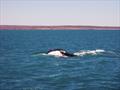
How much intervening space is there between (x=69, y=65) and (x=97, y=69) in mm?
4258

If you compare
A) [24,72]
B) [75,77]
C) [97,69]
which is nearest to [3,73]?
[24,72]

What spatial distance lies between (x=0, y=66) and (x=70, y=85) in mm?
13667

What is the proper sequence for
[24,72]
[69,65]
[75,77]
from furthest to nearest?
[69,65] → [24,72] → [75,77]

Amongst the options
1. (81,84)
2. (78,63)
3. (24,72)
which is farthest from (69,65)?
(81,84)

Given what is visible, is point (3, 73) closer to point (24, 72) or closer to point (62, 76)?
point (24, 72)

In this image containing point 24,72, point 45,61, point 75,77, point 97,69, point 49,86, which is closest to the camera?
point 49,86

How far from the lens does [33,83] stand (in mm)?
26875

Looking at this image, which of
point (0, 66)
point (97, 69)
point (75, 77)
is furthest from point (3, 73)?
point (97, 69)

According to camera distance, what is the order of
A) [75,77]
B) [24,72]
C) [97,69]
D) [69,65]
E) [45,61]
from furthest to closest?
1. [45,61]
2. [69,65]
3. [97,69]
4. [24,72]
5. [75,77]

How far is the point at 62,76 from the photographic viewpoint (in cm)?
3066

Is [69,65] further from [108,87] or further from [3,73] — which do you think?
[108,87]

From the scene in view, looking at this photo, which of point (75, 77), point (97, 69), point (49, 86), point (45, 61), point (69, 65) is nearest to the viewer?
point (49, 86)

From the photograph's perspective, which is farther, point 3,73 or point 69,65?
point 69,65

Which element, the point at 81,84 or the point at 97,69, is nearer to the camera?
Result: the point at 81,84
